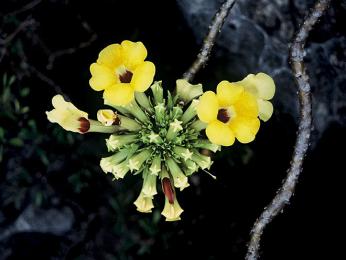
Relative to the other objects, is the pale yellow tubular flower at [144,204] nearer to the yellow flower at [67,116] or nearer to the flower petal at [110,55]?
the yellow flower at [67,116]

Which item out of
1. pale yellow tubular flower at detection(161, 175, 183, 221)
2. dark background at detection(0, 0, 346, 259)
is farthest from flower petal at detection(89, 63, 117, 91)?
dark background at detection(0, 0, 346, 259)

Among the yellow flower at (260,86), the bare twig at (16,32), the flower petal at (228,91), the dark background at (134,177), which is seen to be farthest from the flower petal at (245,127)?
the bare twig at (16,32)

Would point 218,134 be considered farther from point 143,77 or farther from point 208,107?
point 143,77

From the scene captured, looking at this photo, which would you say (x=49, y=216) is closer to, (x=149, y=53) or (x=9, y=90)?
(x=9, y=90)

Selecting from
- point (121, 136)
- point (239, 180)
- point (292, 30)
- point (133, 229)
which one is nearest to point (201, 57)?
point (121, 136)

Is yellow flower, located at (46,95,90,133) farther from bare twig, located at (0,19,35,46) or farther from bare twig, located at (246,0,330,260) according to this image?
bare twig, located at (0,19,35,46)

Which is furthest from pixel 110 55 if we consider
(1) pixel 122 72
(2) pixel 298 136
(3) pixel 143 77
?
(2) pixel 298 136
